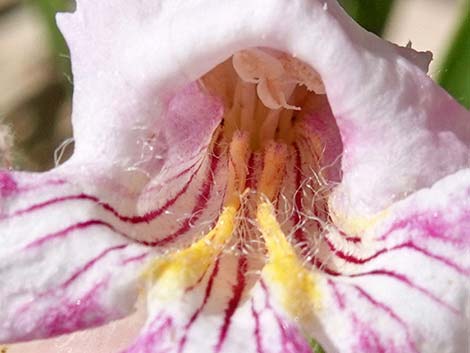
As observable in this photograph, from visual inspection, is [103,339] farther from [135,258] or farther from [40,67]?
[40,67]

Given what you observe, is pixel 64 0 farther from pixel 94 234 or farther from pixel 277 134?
pixel 94 234

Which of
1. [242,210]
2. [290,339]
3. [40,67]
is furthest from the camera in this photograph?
[40,67]

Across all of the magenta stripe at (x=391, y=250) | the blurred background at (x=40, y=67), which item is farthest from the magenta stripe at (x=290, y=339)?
the blurred background at (x=40, y=67)

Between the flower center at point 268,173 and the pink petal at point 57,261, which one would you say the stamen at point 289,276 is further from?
the pink petal at point 57,261

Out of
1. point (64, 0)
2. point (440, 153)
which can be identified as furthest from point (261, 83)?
point (64, 0)

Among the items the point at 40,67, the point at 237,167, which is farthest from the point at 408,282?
Answer: the point at 40,67

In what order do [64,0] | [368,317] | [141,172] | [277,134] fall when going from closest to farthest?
[368,317] → [141,172] → [277,134] → [64,0]
